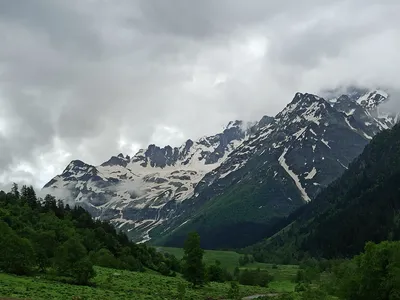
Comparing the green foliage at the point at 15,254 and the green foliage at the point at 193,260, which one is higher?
the green foliage at the point at 15,254

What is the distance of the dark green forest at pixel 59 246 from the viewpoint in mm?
84500

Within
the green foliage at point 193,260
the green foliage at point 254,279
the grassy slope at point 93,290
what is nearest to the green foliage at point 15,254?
the grassy slope at point 93,290

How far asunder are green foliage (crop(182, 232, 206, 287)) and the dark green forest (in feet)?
66.5

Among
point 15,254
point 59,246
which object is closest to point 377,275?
point 59,246

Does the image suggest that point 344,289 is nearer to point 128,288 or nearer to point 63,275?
point 128,288

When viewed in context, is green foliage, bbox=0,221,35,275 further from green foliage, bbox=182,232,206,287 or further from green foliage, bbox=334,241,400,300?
green foliage, bbox=334,241,400,300

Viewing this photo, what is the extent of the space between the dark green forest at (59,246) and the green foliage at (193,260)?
20260mm

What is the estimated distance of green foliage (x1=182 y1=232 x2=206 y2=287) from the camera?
105312 millimetres

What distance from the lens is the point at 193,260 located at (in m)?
105

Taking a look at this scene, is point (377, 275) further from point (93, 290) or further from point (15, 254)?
point (15, 254)

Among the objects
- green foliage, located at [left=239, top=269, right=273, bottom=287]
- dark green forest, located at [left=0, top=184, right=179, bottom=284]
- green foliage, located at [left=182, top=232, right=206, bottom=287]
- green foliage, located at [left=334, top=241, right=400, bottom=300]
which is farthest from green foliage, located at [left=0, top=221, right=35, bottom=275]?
green foliage, located at [left=239, top=269, right=273, bottom=287]

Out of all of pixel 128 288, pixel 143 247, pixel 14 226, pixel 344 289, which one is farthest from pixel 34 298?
pixel 143 247

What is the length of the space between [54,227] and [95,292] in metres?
70.2

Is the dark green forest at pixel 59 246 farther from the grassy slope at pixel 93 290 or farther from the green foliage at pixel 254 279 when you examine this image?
the green foliage at pixel 254 279
